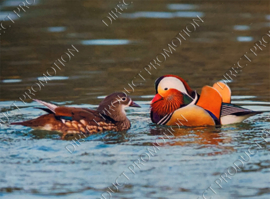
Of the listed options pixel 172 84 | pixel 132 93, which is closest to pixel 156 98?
pixel 172 84

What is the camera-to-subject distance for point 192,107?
10.0 m

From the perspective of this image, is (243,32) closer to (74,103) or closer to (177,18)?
(177,18)

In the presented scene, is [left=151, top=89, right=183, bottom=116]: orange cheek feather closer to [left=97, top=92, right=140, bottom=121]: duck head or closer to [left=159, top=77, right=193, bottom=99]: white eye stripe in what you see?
[left=159, top=77, right=193, bottom=99]: white eye stripe

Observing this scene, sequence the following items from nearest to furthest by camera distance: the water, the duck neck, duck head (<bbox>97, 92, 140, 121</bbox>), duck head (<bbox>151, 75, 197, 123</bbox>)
A: the water
the duck neck
duck head (<bbox>97, 92, 140, 121</bbox>)
duck head (<bbox>151, 75, 197, 123</bbox>)

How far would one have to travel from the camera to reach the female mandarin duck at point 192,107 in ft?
32.8

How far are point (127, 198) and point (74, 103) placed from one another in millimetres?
4825

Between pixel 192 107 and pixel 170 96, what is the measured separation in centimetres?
46

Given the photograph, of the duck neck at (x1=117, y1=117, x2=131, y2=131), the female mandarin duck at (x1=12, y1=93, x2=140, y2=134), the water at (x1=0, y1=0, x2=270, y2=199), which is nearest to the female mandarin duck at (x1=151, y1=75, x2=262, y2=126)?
the water at (x1=0, y1=0, x2=270, y2=199)

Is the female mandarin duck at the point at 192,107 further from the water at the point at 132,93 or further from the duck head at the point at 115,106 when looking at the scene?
the duck head at the point at 115,106

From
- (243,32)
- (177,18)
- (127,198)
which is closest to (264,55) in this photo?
(243,32)

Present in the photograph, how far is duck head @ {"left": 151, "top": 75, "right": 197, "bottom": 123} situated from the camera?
404 inches

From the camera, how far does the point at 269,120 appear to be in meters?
10.2

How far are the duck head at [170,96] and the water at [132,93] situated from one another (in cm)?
36

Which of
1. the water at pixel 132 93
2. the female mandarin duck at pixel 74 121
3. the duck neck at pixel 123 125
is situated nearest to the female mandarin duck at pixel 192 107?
the water at pixel 132 93
